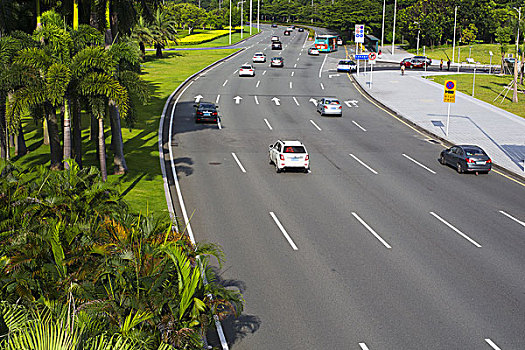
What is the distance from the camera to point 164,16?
3364 inches

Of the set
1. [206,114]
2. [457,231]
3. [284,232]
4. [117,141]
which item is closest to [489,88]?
[206,114]

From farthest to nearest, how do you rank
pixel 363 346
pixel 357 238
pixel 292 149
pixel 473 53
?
1. pixel 473 53
2. pixel 292 149
3. pixel 357 238
4. pixel 363 346

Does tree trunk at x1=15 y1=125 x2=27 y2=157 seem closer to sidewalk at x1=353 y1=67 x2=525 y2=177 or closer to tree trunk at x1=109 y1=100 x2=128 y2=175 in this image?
tree trunk at x1=109 y1=100 x2=128 y2=175

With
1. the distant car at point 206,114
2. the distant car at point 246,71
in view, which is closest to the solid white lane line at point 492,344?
the distant car at point 206,114

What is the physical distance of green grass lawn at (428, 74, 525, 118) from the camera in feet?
197

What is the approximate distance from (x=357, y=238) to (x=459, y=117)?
1344 inches

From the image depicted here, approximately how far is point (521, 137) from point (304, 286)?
33.1 m

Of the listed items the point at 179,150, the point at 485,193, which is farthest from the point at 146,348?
the point at 179,150

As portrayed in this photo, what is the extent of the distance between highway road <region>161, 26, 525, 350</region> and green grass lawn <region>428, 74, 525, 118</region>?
2010cm

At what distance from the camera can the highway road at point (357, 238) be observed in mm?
15461

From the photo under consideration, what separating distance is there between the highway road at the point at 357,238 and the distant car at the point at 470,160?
1.59 ft

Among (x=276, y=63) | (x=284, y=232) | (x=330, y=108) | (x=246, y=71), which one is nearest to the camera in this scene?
(x=284, y=232)

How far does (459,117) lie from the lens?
2087 inches

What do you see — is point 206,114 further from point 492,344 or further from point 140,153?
point 492,344
